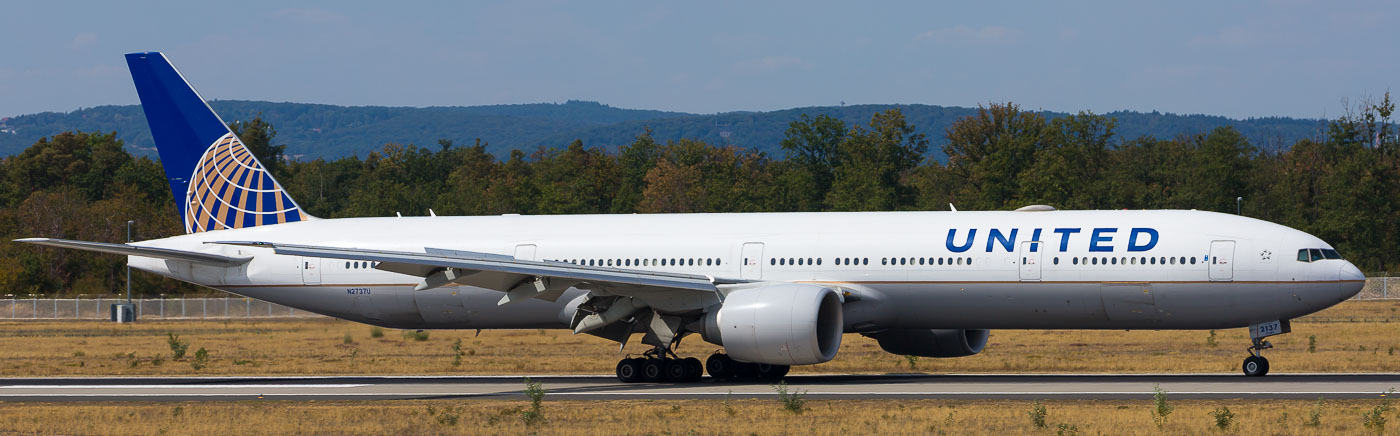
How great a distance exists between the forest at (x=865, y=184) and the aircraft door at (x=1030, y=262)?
57843 millimetres

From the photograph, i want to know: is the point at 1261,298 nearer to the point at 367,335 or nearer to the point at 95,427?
the point at 95,427

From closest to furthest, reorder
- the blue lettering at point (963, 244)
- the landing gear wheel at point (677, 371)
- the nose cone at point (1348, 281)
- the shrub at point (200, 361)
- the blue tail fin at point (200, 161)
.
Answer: the nose cone at point (1348, 281), the blue lettering at point (963, 244), the landing gear wheel at point (677, 371), the blue tail fin at point (200, 161), the shrub at point (200, 361)

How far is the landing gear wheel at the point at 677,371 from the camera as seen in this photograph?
96.8ft

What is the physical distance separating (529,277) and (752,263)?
439cm

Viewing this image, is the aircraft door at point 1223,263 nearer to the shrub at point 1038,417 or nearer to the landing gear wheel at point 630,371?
the shrub at point 1038,417

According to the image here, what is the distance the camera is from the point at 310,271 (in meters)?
33.3

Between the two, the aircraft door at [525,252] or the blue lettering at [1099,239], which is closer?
the blue lettering at [1099,239]

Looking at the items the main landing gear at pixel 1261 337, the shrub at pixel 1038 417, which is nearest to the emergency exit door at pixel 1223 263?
the main landing gear at pixel 1261 337

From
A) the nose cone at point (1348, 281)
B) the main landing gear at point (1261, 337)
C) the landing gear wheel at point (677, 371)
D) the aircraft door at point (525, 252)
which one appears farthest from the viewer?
the aircraft door at point (525, 252)

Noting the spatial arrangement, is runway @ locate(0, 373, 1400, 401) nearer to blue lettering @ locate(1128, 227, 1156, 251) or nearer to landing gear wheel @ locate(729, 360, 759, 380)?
landing gear wheel @ locate(729, 360, 759, 380)

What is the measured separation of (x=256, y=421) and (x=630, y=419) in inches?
212

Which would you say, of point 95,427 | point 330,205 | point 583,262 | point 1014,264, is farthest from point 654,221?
point 330,205

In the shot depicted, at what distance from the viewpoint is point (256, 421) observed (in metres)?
22.2

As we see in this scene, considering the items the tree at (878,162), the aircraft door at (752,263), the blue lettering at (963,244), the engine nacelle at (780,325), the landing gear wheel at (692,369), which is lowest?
the landing gear wheel at (692,369)
